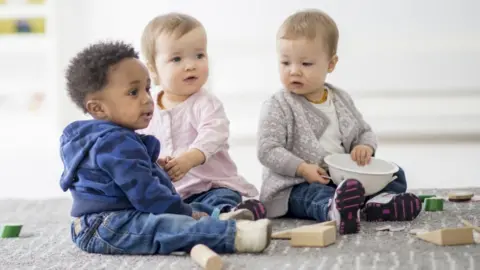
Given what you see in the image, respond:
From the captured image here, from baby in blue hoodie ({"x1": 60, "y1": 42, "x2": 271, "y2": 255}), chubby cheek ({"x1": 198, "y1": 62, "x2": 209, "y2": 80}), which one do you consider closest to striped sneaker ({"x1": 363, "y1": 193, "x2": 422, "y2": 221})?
baby in blue hoodie ({"x1": 60, "y1": 42, "x2": 271, "y2": 255})

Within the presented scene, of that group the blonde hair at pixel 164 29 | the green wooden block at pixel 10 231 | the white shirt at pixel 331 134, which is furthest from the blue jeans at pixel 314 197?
the green wooden block at pixel 10 231

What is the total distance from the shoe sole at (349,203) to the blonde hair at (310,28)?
0.48 meters

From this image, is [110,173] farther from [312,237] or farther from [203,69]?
[203,69]

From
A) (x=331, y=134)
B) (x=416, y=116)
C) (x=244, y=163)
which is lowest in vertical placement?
(x=244, y=163)

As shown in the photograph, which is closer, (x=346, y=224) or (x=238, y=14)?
(x=346, y=224)

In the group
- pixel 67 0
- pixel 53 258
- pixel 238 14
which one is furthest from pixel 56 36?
pixel 53 258

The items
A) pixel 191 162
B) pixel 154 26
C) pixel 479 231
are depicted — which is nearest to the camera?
pixel 479 231

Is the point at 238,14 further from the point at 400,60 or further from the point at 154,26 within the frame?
the point at 154,26

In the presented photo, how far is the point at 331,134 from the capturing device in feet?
6.34

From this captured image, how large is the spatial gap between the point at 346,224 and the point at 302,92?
468mm

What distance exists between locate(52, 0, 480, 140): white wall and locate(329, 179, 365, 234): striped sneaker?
187 centimetres

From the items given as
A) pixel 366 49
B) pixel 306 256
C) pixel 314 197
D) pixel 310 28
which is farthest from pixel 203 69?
pixel 366 49

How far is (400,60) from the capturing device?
345 cm

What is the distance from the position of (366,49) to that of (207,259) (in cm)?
229
